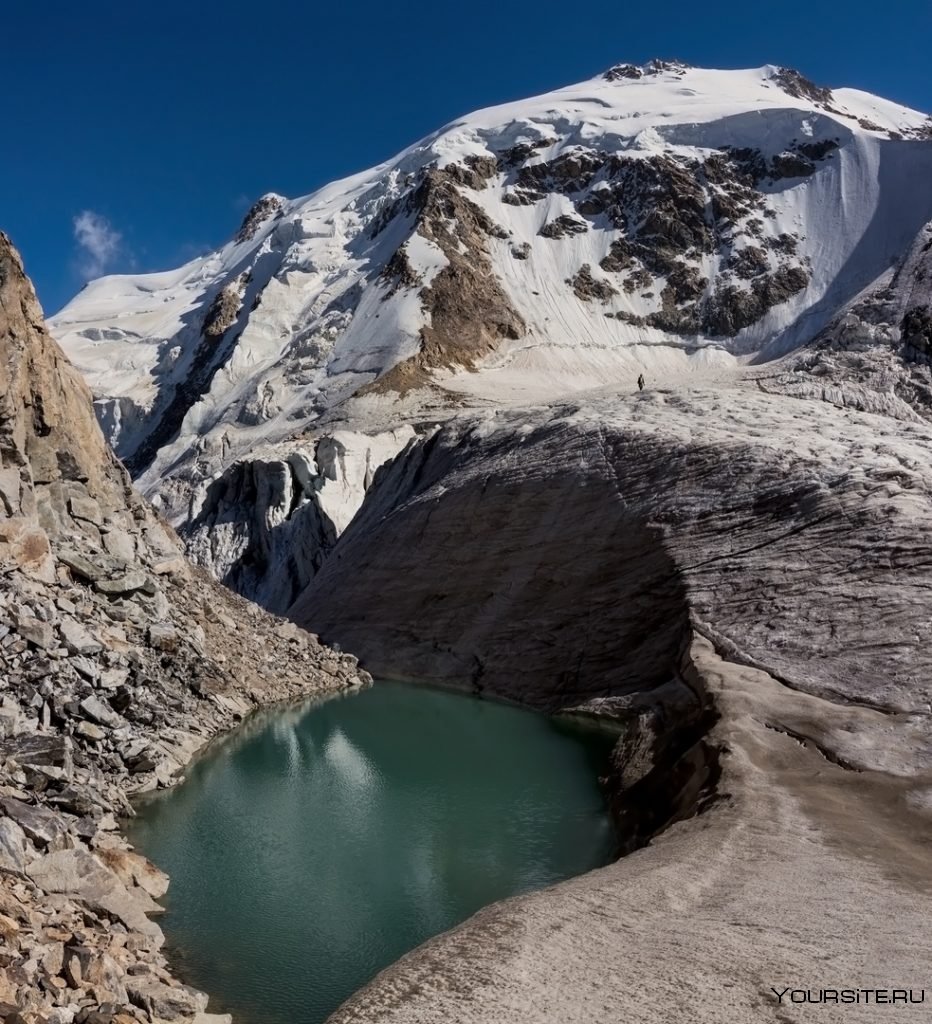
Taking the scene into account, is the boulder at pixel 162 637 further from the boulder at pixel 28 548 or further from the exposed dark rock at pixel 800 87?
the exposed dark rock at pixel 800 87

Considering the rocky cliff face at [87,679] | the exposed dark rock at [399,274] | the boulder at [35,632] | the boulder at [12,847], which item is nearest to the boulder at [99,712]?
the rocky cliff face at [87,679]

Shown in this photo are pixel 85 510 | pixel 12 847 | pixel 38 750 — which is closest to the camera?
pixel 12 847

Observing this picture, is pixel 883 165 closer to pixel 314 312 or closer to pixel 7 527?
pixel 314 312

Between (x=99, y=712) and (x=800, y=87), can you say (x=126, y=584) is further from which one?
(x=800, y=87)

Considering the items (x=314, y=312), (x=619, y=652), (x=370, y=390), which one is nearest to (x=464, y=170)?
(x=314, y=312)

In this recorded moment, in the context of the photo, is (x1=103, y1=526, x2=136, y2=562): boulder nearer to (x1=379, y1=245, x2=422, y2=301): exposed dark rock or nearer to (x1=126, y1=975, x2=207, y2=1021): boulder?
(x1=126, y1=975, x2=207, y2=1021): boulder

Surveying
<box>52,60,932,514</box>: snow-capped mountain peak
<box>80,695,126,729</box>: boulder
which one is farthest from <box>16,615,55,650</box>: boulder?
<box>52,60,932,514</box>: snow-capped mountain peak

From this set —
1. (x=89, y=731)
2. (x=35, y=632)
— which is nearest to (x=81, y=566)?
(x=35, y=632)
